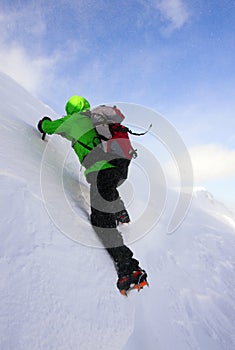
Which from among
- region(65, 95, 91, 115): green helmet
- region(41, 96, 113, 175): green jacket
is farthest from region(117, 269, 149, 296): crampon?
region(65, 95, 91, 115): green helmet

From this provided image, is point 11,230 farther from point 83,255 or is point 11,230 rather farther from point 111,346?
point 111,346

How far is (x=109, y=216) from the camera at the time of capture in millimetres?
3465

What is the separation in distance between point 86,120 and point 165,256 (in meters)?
3.20

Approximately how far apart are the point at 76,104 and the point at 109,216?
206cm

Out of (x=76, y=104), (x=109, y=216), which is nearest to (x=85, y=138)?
(x=76, y=104)

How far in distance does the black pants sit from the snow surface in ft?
0.45

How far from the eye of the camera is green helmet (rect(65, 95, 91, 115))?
164 inches

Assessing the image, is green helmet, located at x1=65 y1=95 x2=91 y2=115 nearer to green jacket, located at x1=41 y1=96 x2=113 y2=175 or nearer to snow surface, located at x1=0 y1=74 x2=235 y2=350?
green jacket, located at x1=41 y1=96 x2=113 y2=175

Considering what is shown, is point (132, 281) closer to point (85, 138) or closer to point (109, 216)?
point (109, 216)

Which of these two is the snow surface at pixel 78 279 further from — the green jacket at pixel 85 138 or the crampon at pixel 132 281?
the green jacket at pixel 85 138

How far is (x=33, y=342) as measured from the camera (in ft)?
6.18

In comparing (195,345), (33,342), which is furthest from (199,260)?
(33,342)

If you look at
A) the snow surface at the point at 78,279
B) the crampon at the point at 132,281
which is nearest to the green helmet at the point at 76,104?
the snow surface at the point at 78,279

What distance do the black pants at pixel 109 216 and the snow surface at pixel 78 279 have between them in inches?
5.4
